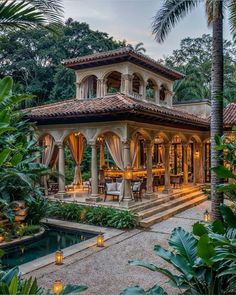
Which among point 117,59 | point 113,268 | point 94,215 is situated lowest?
point 113,268

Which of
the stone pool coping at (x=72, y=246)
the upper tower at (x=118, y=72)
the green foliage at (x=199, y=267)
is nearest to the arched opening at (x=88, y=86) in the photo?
the upper tower at (x=118, y=72)

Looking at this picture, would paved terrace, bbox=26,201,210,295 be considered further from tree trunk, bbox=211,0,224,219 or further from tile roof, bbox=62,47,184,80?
tile roof, bbox=62,47,184,80

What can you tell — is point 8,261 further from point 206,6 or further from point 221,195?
point 206,6

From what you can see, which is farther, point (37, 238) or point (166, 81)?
point (166, 81)

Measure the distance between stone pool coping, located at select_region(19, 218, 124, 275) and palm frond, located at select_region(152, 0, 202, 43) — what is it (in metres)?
6.49

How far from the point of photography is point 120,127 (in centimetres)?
1262

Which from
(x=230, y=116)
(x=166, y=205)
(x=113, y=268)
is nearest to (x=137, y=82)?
(x=230, y=116)

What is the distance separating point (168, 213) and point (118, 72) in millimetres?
7443

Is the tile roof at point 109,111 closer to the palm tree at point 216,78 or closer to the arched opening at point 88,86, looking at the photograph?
the arched opening at point 88,86

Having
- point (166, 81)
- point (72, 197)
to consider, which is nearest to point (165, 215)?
point (72, 197)

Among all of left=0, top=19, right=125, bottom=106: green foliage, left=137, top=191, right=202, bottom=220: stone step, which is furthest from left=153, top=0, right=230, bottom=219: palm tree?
left=0, top=19, right=125, bottom=106: green foliage

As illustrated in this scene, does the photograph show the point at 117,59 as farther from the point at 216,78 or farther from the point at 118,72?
the point at 216,78

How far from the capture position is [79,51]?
31.8 m

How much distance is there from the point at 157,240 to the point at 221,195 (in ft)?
8.73
